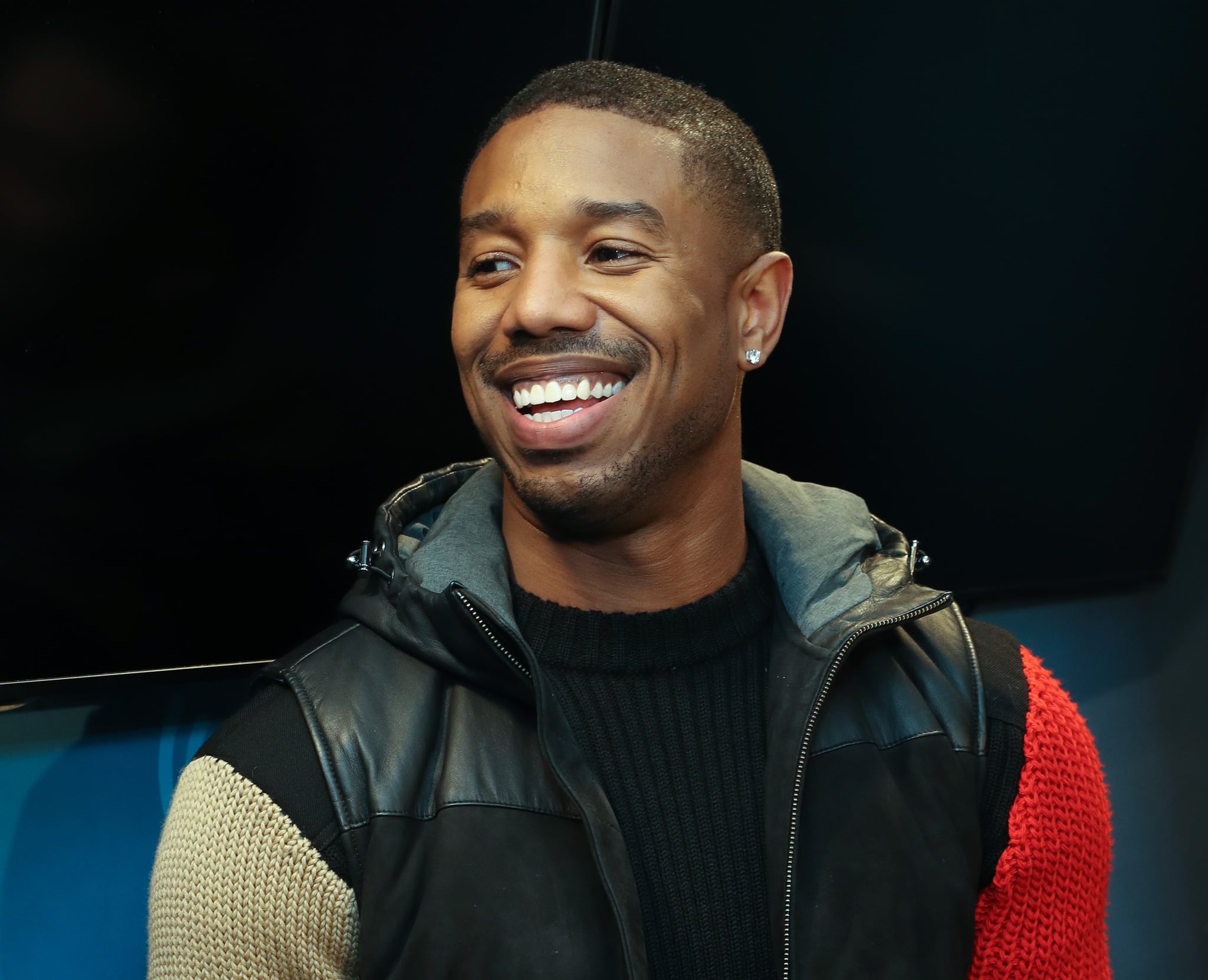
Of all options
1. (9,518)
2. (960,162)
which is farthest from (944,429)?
(9,518)

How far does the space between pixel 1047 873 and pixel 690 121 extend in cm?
94

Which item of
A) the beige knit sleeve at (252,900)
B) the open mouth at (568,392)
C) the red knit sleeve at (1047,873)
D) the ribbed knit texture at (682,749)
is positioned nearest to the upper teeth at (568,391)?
the open mouth at (568,392)

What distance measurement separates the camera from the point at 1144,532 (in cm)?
234

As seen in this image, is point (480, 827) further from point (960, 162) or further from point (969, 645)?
point (960, 162)

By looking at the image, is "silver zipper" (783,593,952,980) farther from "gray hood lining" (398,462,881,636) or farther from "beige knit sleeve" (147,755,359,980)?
"beige knit sleeve" (147,755,359,980)

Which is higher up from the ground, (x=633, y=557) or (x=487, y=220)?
(x=487, y=220)

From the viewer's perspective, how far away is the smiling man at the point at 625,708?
111cm

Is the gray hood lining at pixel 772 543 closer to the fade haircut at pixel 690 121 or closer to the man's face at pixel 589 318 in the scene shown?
the man's face at pixel 589 318

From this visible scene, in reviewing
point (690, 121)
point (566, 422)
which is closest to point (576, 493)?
point (566, 422)

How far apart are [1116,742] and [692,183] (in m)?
1.64

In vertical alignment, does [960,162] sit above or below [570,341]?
above

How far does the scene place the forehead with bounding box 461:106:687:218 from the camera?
4.15 ft

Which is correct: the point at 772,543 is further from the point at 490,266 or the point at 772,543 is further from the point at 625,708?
the point at 490,266

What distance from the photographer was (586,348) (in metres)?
1.24
